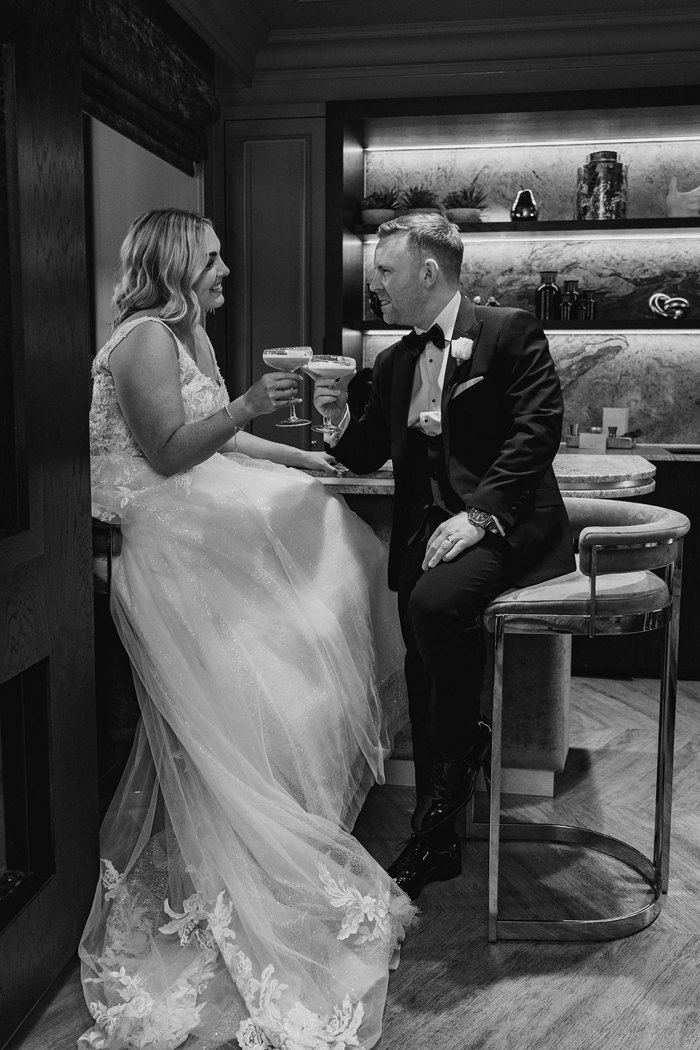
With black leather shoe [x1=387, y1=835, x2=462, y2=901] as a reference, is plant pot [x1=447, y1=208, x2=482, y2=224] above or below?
above

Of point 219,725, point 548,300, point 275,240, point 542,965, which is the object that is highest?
point 275,240

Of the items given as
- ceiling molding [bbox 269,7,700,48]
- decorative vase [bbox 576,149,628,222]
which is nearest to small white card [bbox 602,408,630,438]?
decorative vase [bbox 576,149,628,222]

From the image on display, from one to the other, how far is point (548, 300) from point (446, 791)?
304 centimetres

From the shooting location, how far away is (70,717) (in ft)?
6.72

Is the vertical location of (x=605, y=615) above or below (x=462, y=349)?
below

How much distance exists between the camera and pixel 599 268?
5105 mm

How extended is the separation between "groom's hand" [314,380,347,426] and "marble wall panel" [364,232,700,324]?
2535 millimetres

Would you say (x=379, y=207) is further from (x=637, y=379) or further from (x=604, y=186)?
(x=637, y=379)

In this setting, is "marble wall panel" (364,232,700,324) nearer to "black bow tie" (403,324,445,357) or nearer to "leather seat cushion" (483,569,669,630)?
"black bow tie" (403,324,445,357)

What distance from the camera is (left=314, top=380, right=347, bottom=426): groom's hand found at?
104 inches

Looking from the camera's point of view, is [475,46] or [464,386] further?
[475,46]

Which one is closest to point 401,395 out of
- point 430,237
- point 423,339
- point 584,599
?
point 423,339

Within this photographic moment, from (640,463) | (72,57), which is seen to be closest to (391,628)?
(640,463)

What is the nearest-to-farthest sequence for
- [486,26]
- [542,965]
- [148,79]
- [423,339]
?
[542,965] < [423,339] < [148,79] < [486,26]
